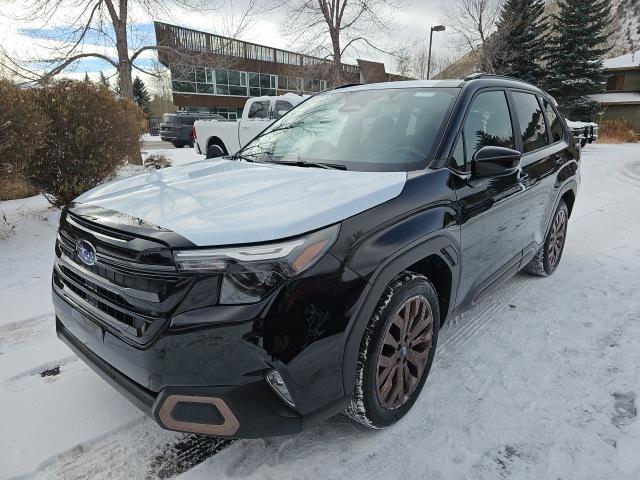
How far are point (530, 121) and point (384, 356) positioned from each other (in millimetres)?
2604

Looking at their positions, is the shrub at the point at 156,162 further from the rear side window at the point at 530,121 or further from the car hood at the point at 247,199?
the rear side window at the point at 530,121

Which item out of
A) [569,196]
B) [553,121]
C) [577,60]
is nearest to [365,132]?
[553,121]

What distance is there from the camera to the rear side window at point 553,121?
409 centimetres

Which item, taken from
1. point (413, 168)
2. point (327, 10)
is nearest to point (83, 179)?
point (413, 168)

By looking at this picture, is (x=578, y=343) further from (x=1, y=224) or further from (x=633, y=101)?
(x=633, y=101)

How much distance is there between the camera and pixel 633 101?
103 ft

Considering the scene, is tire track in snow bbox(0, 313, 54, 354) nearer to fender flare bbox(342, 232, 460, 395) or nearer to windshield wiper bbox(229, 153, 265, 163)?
windshield wiper bbox(229, 153, 265, 163)

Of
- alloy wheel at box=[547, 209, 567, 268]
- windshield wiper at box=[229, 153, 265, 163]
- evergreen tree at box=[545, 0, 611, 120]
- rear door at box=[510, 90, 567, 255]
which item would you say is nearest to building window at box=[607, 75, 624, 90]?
evergreen tree at box=[545, 0, 611, 120]

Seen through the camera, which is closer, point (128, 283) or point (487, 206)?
point (128, 283)

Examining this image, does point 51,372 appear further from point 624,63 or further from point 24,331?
point 624,63

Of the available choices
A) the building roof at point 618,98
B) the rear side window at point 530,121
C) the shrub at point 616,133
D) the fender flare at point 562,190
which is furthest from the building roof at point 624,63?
the rear side window at point 530,121

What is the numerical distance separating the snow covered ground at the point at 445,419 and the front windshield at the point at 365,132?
4.59 feet

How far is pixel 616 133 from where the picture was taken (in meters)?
24.9

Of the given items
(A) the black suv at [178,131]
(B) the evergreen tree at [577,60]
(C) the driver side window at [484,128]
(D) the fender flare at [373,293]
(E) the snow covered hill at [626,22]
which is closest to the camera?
(D) the fender flare at [373,293]
